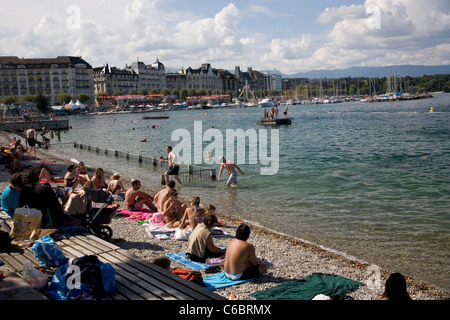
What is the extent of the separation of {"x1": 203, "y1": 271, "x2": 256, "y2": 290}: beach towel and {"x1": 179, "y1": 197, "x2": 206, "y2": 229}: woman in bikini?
2.93 metres

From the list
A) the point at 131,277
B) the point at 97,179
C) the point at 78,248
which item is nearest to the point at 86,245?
the point at 78,248

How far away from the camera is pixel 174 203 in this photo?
1212 cm

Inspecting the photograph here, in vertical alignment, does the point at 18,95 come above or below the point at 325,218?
above

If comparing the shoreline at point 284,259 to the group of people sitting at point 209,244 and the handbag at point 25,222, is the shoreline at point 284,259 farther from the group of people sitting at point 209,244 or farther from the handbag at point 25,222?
the handbag at point 25,222

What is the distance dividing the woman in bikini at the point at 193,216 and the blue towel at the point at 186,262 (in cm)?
153

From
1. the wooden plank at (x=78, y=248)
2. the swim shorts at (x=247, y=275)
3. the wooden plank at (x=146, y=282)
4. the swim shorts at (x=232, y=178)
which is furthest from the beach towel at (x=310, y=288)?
the swim shorts at (x=232, y=178)

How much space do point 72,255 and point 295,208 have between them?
33.1ft

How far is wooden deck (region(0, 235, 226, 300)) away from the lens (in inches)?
220

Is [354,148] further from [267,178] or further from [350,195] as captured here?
[350,195]

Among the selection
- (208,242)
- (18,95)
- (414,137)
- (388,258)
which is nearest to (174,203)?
(208,242)

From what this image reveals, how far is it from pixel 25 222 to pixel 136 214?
5.52 meters

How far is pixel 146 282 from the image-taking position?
238 inches

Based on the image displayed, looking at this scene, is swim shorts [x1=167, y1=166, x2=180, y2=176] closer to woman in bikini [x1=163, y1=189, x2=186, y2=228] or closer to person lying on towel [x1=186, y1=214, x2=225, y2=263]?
woman in bikini [x1=163, y1=189, x2=186, y2=228]

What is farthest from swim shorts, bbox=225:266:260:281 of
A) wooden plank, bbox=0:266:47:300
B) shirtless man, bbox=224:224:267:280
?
wooden plank, bbox=0:266:47:300
